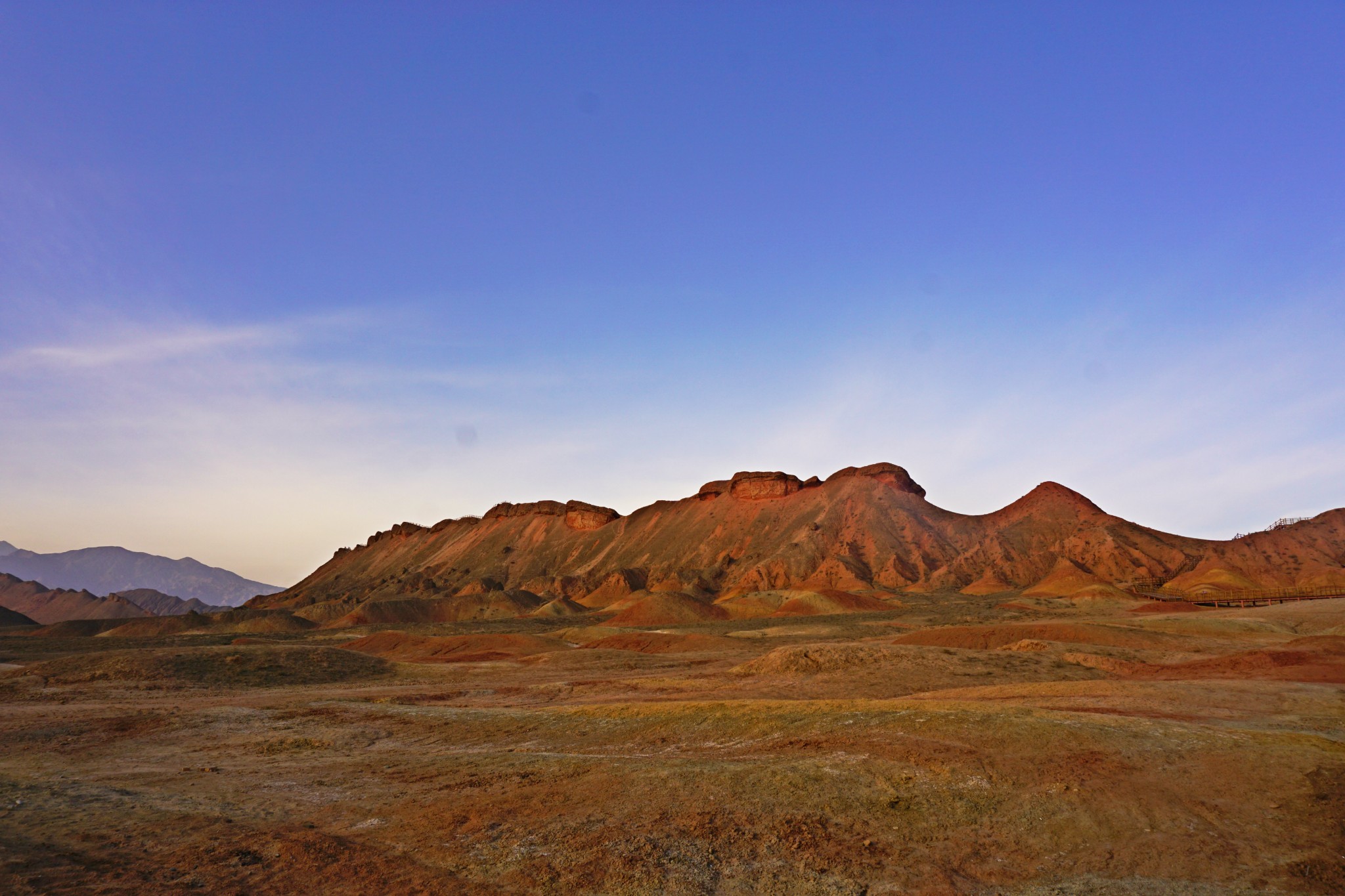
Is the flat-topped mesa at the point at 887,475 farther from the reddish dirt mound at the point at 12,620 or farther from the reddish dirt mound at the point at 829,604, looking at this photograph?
the reddish dirt mound at the point at 12,620

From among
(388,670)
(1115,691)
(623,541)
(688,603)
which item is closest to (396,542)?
(623,541)

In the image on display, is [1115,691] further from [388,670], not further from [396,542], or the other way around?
[396,542]

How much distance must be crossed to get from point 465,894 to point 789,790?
5.09 meters

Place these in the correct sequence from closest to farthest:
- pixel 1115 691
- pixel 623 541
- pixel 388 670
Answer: pixel 1115 691
pixel 388 670
pixel 623 541

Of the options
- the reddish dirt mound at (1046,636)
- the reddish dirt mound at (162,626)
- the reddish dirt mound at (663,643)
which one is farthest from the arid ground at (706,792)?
the reddish dirt mound at (162,626)

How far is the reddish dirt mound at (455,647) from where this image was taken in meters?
50.3

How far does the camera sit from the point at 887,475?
138 meters

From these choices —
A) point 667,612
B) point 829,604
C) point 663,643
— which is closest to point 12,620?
point 667,612

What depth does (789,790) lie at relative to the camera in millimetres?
11836

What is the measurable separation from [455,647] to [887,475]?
9825 cm

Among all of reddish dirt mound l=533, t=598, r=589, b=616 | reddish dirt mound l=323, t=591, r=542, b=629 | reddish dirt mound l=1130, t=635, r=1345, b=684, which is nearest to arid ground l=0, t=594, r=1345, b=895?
reddish dirt mound l=1130, t=635, r=1345, b=684

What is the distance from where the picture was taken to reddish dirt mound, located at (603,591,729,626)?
3265 inches

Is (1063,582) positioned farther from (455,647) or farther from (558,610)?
(455,647)

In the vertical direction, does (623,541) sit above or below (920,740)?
above
